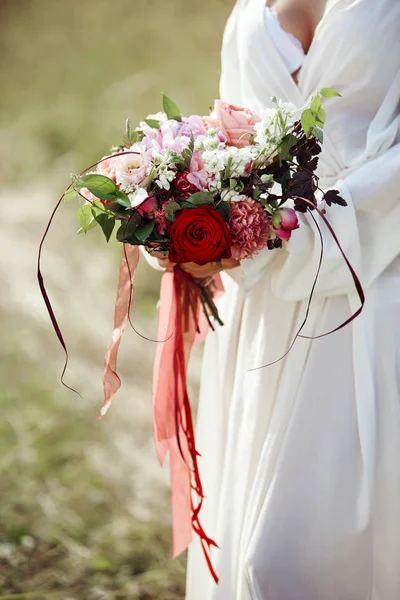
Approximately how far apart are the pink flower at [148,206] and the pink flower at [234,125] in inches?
7.1

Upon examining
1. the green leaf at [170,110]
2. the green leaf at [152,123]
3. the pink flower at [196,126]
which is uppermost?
the green leaf at [170,110]

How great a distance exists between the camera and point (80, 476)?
294cm

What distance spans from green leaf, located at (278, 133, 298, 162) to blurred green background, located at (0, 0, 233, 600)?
59.1 inches

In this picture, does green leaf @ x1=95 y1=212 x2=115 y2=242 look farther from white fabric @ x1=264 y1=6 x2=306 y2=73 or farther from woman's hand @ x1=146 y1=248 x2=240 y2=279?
white fabric @ x1=264 y1=6 x2=306 y2=73

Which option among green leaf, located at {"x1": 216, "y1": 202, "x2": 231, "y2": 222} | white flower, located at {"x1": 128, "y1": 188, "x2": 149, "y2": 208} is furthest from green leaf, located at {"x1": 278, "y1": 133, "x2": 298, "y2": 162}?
white flower, located at {"x1": 128, "y1": 188, "x2": 149, "y2": 208}

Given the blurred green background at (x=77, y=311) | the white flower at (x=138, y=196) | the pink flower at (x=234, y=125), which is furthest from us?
the blurred green background at (x=77, y=311)

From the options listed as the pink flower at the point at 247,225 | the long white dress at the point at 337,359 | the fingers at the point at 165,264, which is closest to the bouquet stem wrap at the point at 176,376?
the fingers at the point at 165,264

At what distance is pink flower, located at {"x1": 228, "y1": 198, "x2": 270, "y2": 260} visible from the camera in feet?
4.14

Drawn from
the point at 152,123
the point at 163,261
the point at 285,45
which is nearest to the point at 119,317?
the point at 163,261

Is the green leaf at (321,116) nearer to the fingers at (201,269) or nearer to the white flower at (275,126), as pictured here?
the white flower at (275,126)

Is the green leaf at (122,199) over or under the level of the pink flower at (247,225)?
over

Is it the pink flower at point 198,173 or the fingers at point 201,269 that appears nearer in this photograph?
the pink flower at point 198,173

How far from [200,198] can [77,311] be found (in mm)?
2985

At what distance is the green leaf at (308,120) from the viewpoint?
123 cm
